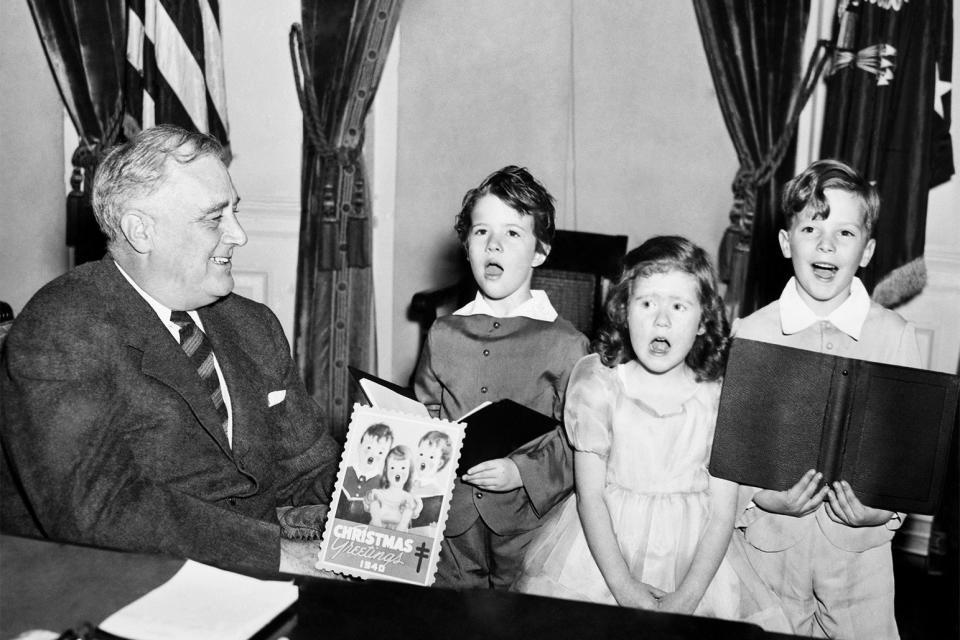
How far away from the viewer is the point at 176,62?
4.81 m

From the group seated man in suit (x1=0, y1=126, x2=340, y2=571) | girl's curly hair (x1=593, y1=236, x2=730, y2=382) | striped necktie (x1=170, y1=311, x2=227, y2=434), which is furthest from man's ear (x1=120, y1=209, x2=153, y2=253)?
girl's curly hair (x1=593, y1=236, x2=730, y2=382)

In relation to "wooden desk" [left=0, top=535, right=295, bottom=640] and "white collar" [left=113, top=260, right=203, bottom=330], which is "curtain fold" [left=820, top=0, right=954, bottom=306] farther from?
"wooden desk" [left=0, top=535, right=295, bottom=640]

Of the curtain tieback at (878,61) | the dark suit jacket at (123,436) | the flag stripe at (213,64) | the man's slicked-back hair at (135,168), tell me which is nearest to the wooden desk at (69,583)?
the dark suit jacket at (123,436)

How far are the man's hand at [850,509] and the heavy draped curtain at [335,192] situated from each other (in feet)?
10.5

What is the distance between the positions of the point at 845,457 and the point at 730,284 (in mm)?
2381

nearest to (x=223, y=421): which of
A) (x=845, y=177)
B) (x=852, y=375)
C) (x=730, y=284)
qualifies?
(x=852, y=375)

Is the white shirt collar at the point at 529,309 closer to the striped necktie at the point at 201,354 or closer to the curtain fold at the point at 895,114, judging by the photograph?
the striped necktie at the point at 201,354

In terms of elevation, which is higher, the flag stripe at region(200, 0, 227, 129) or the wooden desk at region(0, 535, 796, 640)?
the flag stripe at region(200, 0, 227, 129)

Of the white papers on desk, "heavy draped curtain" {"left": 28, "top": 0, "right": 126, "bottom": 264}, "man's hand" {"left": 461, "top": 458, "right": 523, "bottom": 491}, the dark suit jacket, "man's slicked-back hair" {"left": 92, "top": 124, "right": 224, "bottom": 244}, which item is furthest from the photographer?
"heavy draped curtain" {"left": 28, "top": 0, "right": 126, "bottom": 264}

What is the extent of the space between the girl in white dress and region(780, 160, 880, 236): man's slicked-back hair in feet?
1.07

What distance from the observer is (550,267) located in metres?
3.91

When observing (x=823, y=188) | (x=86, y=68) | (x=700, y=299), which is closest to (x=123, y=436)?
(x=700, y=299)

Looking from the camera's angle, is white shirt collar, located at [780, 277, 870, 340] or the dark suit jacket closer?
the dark suit jacket

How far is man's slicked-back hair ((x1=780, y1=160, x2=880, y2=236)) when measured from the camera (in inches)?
90.8
